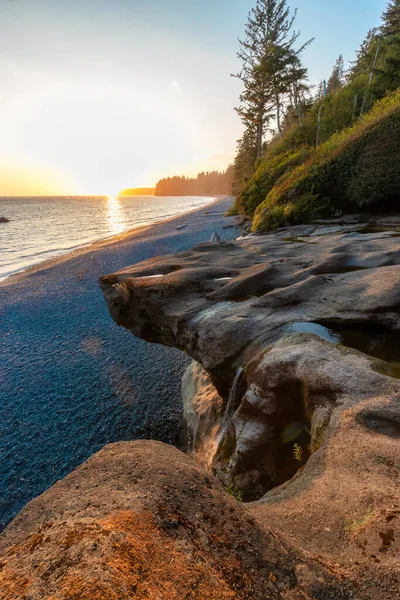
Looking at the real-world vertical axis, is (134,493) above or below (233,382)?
above

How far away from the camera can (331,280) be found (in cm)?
643

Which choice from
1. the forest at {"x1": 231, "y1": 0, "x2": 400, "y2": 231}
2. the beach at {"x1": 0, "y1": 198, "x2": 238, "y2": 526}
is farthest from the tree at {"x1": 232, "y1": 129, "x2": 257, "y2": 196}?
the beach at {"x1": 0, "y1": 198, "x2": 238, "y2": 526}

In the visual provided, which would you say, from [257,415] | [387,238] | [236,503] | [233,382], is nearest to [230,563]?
[236,503]

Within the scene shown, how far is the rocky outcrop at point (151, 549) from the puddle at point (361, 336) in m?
3.48

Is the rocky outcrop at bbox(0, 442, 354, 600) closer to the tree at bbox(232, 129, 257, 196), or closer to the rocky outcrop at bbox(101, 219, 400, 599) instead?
the rocky outcrop at bbox(101, 219, 400, 599)

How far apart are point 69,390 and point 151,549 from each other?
7.74 metres

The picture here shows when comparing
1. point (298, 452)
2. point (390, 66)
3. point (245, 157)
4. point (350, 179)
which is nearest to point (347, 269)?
point (298, 452)

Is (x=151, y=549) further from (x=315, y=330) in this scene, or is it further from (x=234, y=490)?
(x=315, y=330)

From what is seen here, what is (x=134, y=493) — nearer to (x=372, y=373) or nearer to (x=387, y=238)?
(x=372, y=373)

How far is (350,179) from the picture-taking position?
13758 mm

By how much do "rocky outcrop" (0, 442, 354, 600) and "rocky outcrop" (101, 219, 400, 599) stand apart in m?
0.29

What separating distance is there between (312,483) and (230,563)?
1188mm

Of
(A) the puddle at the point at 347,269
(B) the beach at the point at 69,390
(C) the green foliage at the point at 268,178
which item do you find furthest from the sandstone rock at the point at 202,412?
(C) the green foliage at the point at 268,178

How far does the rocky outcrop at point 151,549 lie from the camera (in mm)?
1474
